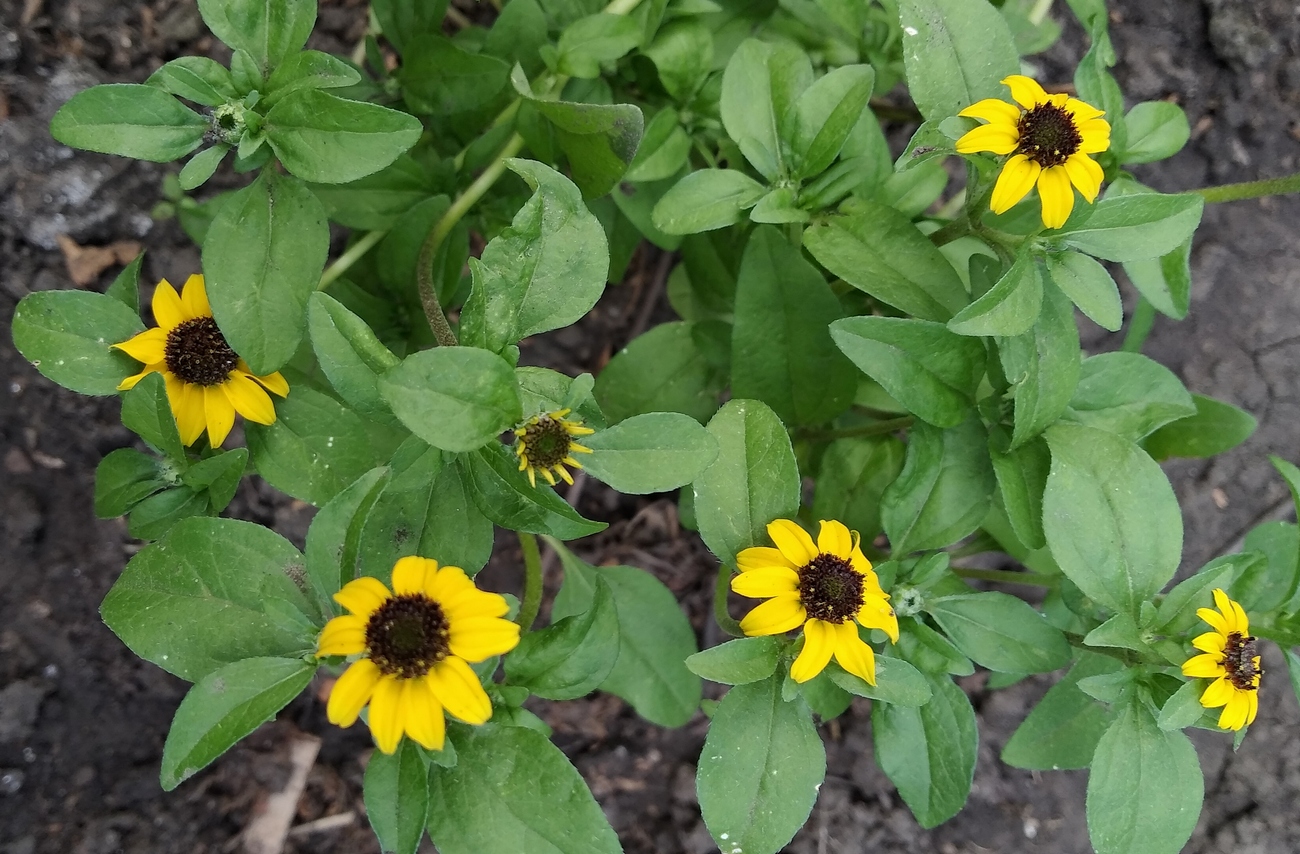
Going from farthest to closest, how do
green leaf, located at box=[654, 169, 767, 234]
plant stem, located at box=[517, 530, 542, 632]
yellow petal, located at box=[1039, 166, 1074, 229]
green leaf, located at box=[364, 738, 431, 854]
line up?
plant stem, located at box=[517, 530, 542, 632] → green leaf, located at box=[654, 169, 767, 234] → yellow petal, located at box=[1039, 166, 1074, 229] → green leaf, located at box=[364, 738, 431, 854]

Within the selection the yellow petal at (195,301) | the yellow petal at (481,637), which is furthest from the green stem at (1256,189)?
the yellow petal at (195,301)

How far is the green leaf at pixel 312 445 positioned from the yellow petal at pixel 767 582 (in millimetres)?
744

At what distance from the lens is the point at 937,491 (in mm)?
1959

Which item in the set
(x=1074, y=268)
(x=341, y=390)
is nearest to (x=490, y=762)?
(x=341, y=390)

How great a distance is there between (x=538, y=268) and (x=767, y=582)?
66cm

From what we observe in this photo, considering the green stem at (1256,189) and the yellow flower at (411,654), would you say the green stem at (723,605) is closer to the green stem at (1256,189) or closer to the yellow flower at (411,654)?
the yellow flower at (411,654)

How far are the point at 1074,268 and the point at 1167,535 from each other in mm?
543

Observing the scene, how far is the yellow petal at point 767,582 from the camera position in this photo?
1.58 meters

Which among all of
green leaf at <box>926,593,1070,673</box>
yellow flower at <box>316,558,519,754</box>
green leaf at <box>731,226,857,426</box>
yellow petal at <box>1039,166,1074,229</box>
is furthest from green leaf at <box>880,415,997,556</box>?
yellow flower at <box>316,558,519,754</box>

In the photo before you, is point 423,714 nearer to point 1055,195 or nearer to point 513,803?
point 513,803

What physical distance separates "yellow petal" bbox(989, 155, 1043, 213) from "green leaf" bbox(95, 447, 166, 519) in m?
1.62

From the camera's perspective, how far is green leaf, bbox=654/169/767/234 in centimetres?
186

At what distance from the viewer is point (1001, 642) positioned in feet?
5.97

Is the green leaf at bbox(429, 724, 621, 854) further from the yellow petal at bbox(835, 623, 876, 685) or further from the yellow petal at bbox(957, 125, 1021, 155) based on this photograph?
the yellow petal at bbox(957, 125, 1021, 155)
